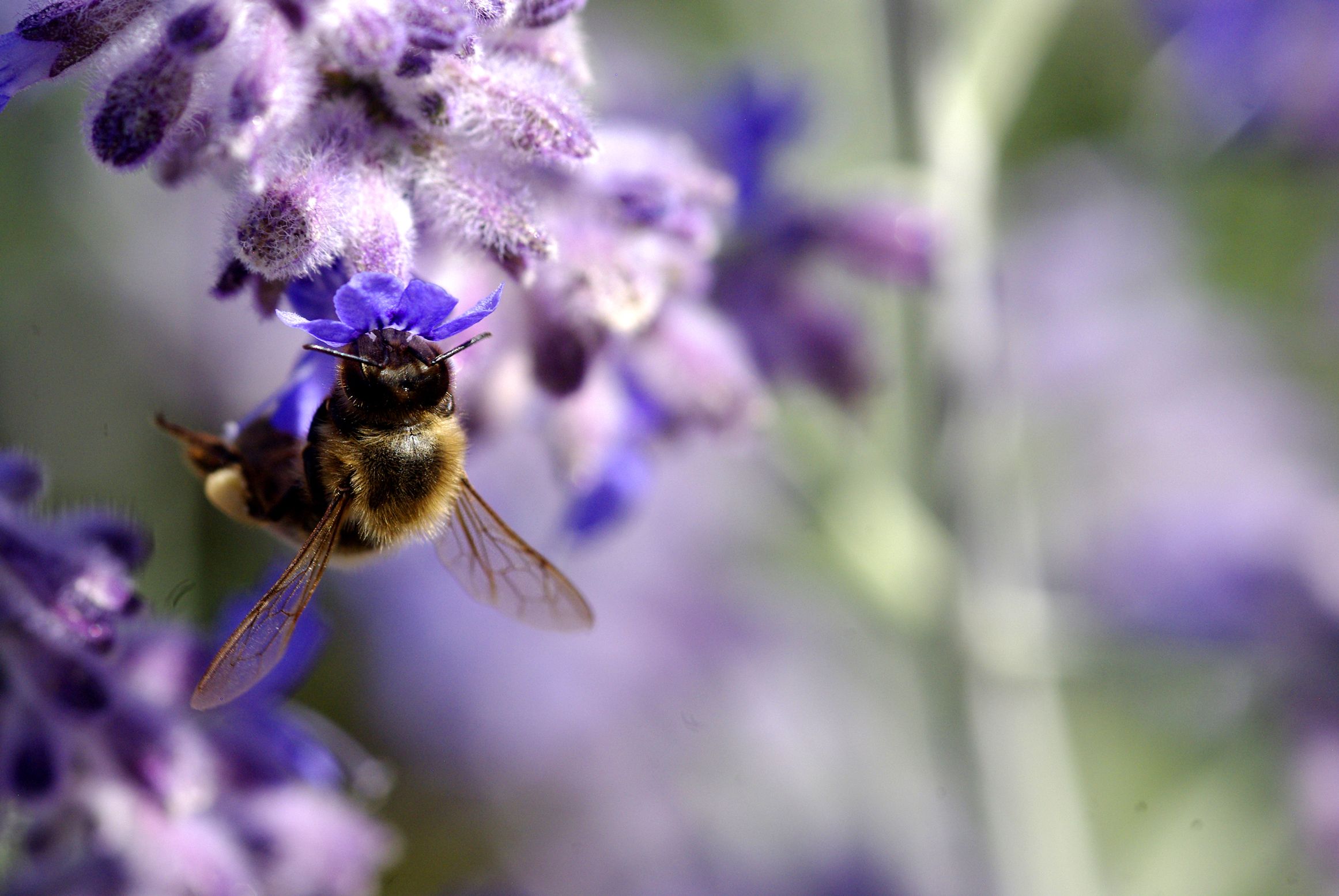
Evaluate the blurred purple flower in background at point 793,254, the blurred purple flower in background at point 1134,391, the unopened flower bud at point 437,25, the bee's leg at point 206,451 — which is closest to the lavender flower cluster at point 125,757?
the bee's leg at point 206,451

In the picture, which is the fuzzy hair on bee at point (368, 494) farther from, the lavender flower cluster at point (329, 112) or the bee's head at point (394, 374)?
the lavender flower cluster at point (329, 112)

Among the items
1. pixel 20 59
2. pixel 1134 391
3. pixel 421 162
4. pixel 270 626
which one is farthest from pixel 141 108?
pixel 1134 391

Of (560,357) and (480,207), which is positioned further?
(560,357)

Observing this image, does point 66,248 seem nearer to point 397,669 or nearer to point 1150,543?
point 397,669

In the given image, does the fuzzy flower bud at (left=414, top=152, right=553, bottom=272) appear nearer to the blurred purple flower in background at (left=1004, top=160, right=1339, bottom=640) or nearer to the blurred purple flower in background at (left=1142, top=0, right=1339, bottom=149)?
the blurred purple flower in background at (left=1142, top=0, right=1339, bottom=149)

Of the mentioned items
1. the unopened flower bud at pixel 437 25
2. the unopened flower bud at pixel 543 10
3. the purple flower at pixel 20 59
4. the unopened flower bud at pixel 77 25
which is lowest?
the purple flower at pixel 20 59

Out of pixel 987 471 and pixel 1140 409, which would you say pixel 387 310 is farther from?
pixel 1140 409

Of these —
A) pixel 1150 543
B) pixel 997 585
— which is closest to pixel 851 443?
pixel 997 585

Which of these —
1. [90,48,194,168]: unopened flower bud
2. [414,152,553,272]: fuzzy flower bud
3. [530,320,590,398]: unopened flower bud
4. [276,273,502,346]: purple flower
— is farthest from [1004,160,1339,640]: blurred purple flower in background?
[90,48,194,168]: unopened flower bud
